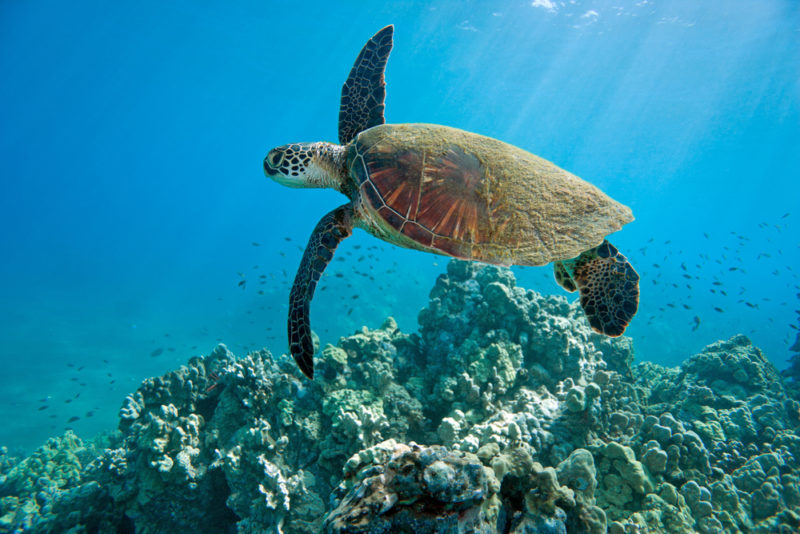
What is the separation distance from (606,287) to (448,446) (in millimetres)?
2549

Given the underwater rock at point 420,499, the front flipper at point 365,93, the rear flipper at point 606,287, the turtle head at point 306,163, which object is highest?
the front flipper at point 365,93

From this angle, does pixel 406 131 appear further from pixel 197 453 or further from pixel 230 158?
pixel 230 158

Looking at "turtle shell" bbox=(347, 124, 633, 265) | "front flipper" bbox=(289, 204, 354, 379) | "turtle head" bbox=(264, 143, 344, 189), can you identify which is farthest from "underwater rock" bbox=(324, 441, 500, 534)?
"turtle head" bbox=(264, 143, 344, 189)

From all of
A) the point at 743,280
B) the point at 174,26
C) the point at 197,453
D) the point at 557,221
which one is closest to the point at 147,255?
the point at 174,26

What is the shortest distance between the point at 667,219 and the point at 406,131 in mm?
126617

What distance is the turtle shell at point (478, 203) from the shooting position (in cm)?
292

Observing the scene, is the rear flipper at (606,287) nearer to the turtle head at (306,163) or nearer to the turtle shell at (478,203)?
the turtle shell at (478,203)

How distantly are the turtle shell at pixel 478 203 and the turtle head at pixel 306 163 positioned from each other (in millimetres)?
656

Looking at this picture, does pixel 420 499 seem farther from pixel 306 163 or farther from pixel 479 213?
pixel 306 163

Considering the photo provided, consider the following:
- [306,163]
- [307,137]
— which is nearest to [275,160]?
[306,163]

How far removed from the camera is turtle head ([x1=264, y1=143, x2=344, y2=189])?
383cm

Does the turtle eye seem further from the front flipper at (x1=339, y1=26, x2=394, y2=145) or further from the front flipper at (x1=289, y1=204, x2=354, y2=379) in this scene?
the front flipper at (x1=339, y1=26, x2=394, y2=145)

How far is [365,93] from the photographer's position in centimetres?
453

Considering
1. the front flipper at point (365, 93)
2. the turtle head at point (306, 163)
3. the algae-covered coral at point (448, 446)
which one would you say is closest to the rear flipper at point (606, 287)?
the algae-covered coral at point (448, 446)
